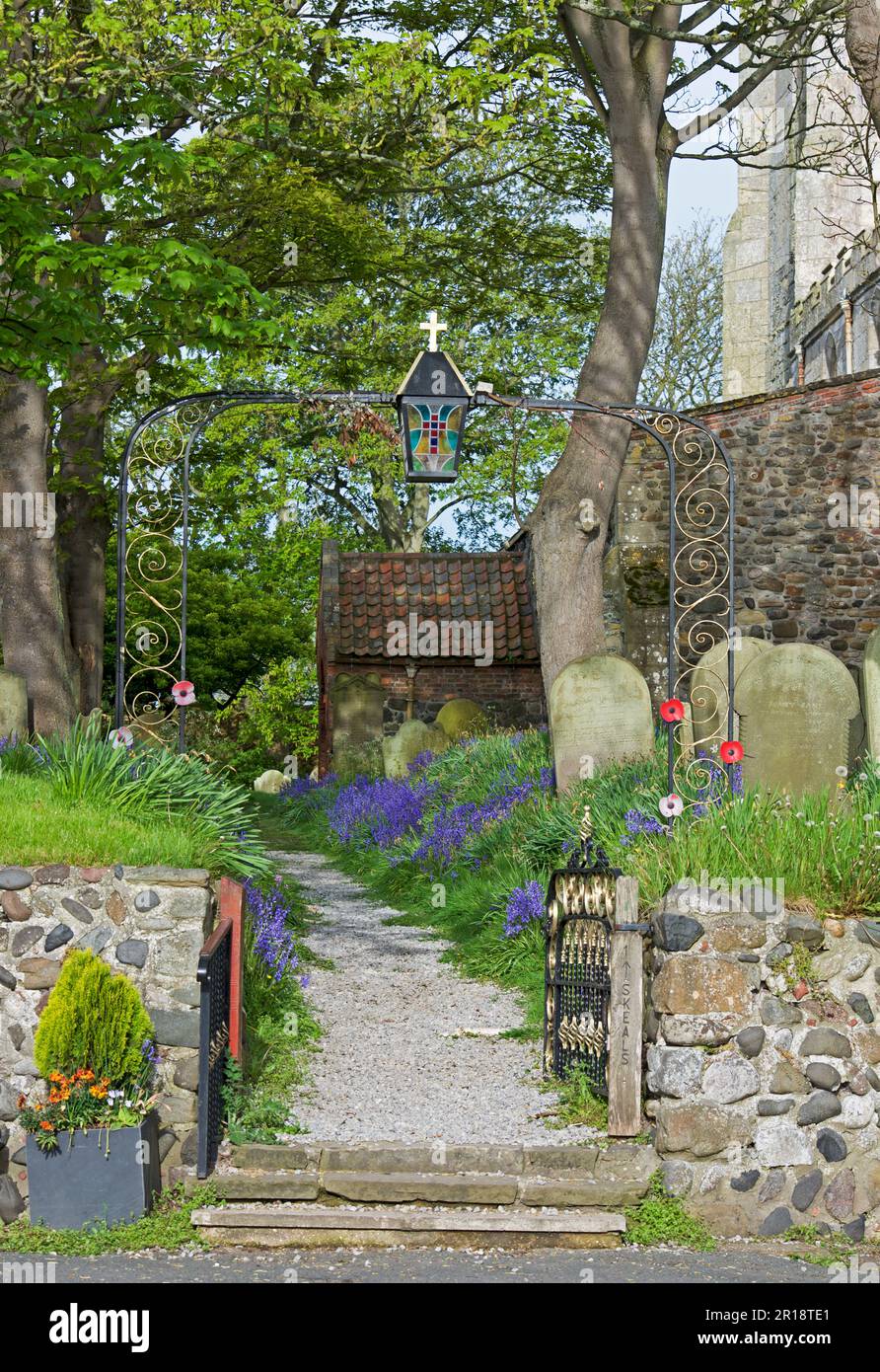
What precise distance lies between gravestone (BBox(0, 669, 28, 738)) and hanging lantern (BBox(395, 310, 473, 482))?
13.7ft

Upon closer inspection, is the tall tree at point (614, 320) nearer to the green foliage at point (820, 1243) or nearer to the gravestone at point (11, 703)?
the gravestone at point (11, 703)

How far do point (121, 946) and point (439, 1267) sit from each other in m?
2.11

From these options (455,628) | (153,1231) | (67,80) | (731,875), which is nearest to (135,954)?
(153,1231)

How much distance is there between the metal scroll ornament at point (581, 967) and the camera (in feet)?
25.3

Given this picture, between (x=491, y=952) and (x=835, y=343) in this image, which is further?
(x=835, y=343)

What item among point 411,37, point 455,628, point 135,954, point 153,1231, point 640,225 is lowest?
point 153,1231

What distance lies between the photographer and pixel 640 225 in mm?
14922

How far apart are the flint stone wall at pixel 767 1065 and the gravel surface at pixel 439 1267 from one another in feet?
1.38

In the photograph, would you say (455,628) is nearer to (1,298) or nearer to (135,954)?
(1,298)

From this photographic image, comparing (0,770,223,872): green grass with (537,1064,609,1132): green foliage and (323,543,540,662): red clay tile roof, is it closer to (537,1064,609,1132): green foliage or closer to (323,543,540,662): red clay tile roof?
(537,1064,609,1132): green foliage

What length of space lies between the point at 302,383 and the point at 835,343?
34.8 ft

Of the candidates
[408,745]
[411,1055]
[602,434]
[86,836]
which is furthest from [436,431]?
[408,745]

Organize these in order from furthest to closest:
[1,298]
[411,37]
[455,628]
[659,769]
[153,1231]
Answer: [455,628] → [411,37] → [659,769] → [1,298] → [153,1231]

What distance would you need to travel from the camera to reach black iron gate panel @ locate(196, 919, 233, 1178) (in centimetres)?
659
